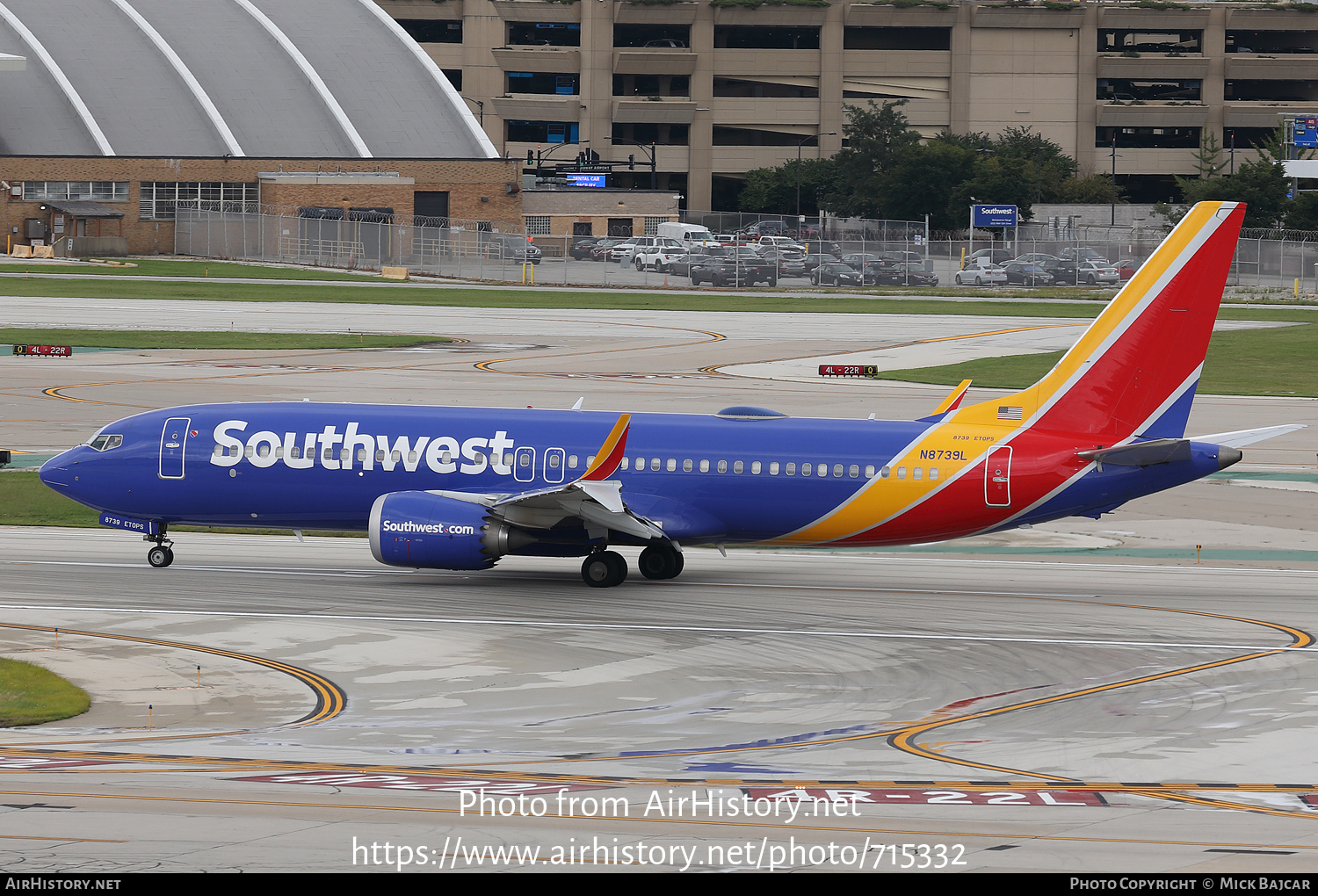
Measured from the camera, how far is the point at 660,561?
116 feet

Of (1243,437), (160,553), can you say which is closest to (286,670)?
(160,553)

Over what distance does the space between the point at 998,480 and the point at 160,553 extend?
1856 cm

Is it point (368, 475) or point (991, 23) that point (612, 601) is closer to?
point (368, 475)

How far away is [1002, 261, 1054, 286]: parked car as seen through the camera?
12700 centimetres

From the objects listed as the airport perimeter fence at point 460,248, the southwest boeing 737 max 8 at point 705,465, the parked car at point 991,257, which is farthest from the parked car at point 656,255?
the southwest boeing 737 max 8 at point 705,465

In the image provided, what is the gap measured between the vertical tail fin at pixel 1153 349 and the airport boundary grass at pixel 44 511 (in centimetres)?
1813

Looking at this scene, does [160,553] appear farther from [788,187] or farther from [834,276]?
[788,187]

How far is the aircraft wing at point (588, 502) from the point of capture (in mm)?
32969

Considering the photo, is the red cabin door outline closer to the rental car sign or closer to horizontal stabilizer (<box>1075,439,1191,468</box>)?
horizontal stabilizer (<box>1075,439,1191,468</box>)

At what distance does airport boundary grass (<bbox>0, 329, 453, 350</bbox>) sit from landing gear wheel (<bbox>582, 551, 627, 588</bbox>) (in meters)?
46.2

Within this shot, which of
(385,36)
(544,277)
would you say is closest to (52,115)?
(385,36)

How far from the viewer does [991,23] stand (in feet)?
641

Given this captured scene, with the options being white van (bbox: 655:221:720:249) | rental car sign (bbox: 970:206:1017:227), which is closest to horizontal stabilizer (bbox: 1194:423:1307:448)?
rental car sign (bbox: 970:206:1017:227)
